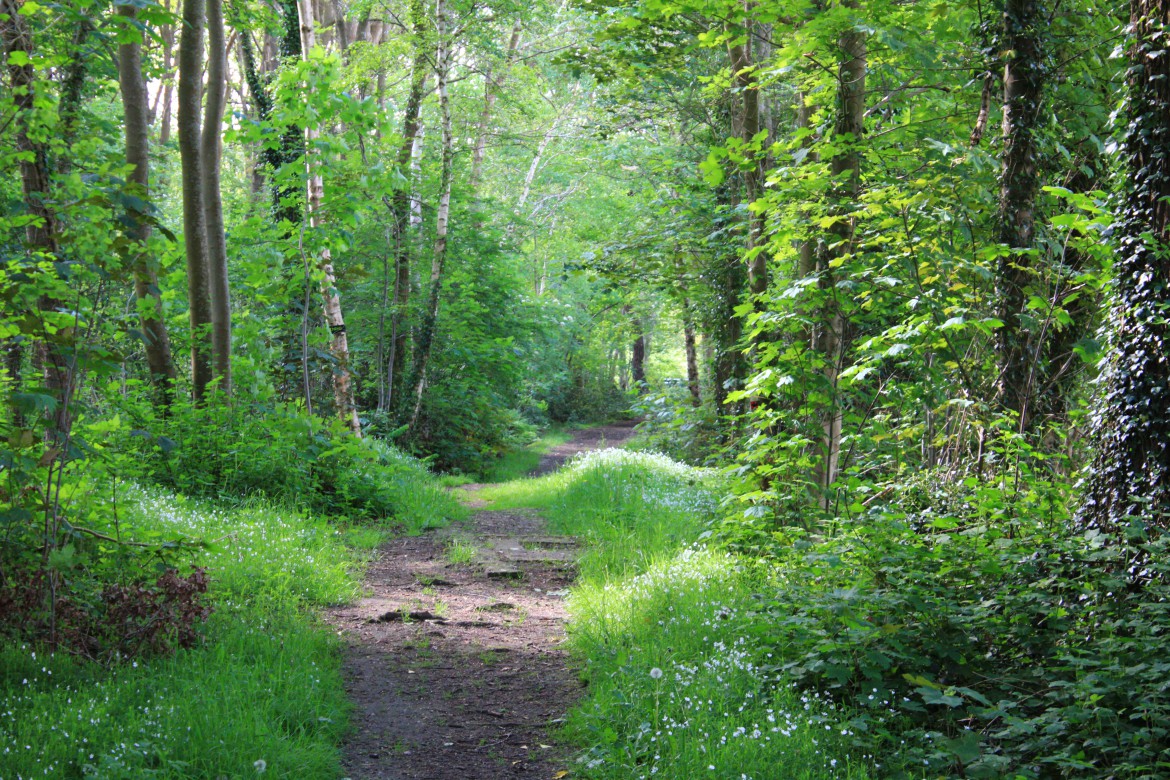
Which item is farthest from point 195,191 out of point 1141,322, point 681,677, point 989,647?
point 1141,322

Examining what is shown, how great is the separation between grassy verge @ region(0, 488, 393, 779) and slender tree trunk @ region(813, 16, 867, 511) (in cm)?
417

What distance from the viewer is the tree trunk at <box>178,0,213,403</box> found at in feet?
28.9

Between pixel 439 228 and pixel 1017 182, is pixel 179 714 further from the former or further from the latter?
pixel 439 228

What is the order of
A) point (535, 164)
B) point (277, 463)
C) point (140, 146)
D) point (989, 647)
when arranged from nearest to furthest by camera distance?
1. point (989, 647)
2. point (140, 146)
3. point (277, 463)
4. point (535, 164)

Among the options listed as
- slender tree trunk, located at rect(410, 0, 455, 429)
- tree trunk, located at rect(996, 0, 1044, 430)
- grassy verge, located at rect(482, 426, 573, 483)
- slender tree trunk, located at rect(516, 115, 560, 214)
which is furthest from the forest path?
slender tree trunk, located at rect(516, 115, 560, 214)

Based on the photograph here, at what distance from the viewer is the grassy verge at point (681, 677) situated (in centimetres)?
367

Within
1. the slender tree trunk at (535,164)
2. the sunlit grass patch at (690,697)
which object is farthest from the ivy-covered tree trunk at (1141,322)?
the slender tree trunk at (535,164)

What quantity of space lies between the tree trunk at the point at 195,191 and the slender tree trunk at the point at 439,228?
5627 millimetres

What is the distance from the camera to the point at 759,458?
22.1ft

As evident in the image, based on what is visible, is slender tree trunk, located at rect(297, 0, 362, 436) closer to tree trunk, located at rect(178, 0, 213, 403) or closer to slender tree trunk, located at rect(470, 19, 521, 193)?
tree trunk, located at rect(178, 0, 213, 403)

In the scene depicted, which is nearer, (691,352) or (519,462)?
(519,462)

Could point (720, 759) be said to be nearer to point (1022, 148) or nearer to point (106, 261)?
point (106, 261)

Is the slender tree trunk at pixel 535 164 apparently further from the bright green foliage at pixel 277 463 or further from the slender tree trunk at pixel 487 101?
the bright green foliage at pixel 277 463

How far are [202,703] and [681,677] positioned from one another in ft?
8.30
